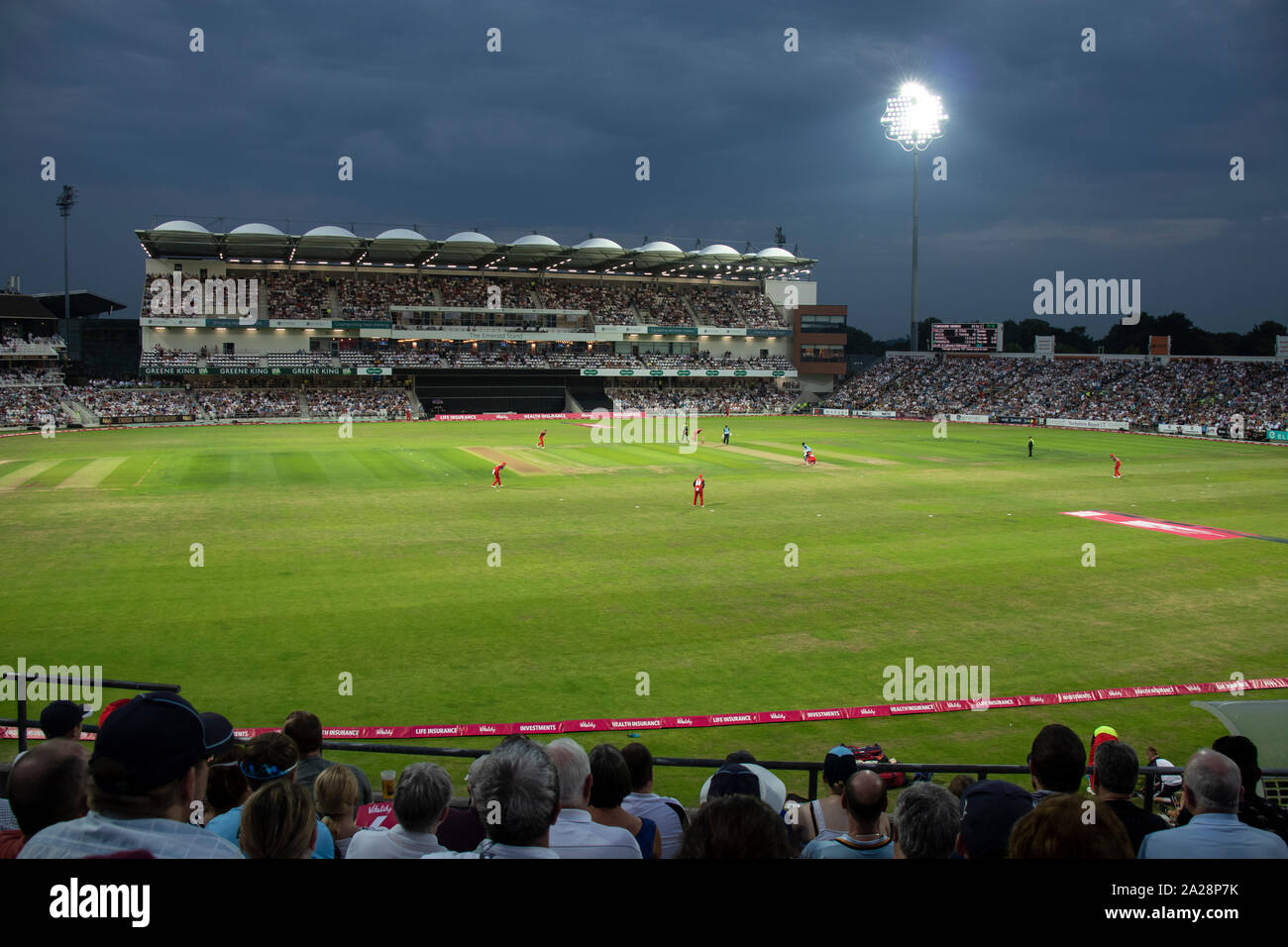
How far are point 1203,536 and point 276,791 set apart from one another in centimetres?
2897

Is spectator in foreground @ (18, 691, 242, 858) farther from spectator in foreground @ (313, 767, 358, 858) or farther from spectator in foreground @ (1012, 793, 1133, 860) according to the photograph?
spectator in foreground @ (1012, 793, 1133, 860)

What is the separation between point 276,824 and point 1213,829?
4.55 m

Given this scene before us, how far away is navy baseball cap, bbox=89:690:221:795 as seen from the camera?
309cm

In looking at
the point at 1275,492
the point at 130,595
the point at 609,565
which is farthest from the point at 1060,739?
the point at 1275,492

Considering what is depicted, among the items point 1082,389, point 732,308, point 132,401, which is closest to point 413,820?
point 132,401

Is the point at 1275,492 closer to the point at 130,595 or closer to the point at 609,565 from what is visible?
the point at 609,565

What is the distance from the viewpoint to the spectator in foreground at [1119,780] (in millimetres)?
5441

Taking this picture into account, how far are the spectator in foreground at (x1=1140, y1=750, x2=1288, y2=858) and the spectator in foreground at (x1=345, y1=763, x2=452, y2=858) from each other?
3.69 metres

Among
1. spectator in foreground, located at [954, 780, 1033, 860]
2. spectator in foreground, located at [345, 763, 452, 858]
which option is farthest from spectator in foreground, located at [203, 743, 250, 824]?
spectator in foreground, located at [954, 780, 1033, 860]

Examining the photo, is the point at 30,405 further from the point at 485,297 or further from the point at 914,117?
the point at 914,117

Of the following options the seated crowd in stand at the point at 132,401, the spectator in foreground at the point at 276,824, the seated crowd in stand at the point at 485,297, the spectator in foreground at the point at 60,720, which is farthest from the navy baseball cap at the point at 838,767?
the seated crowd in stand at the point at 485,297

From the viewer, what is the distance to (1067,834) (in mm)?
3590

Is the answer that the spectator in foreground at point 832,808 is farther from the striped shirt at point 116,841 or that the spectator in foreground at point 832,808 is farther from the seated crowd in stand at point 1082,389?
the seated crowd in stand at point 1082,389

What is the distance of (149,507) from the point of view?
30.7 metres
